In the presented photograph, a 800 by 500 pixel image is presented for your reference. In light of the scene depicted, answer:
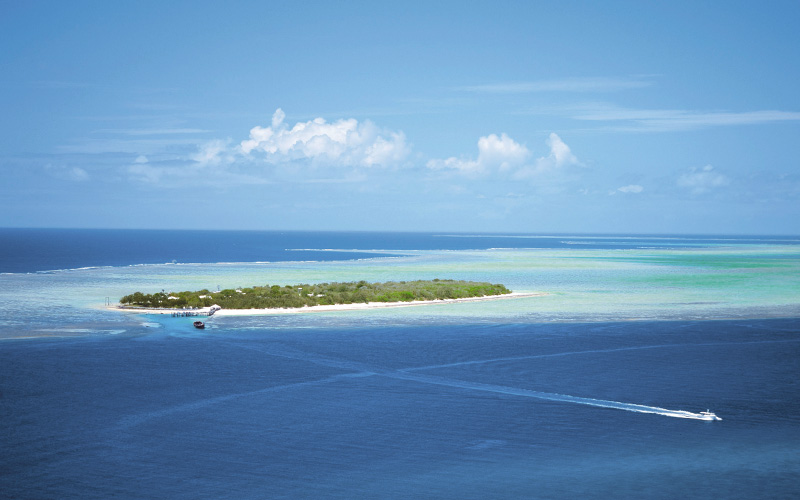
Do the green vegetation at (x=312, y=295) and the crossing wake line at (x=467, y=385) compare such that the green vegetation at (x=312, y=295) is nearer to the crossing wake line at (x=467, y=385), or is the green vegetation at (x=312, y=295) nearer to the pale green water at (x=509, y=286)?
the pale green water at (x=509, y=286)

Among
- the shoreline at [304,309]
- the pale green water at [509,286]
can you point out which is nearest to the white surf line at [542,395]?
the pale green water at [509,286]

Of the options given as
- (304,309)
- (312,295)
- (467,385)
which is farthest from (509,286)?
(467,385)

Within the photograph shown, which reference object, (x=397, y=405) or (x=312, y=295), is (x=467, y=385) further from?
(x=312, y=295)

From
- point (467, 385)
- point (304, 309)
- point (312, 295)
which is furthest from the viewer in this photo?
point (312, 295)

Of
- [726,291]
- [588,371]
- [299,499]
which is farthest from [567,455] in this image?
[726,291]

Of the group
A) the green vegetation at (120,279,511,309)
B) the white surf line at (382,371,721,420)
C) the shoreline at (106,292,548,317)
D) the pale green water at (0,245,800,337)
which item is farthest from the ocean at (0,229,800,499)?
the green vegetation at (120,279,511,309)

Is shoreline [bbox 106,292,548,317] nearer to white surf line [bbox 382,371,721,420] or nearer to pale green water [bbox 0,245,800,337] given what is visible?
pale green water [bbox 0,245,800,337]
